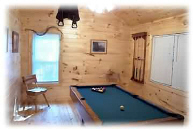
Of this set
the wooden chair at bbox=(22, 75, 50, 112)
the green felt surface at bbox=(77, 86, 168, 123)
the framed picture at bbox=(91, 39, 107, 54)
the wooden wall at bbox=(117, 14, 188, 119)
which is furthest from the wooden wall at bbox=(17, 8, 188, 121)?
the green felt surface at bbox=(77, 86, 168, 123)

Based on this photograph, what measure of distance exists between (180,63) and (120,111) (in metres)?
1.75

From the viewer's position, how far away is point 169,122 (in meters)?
2.00

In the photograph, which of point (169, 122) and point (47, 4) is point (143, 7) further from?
point (169, 122)

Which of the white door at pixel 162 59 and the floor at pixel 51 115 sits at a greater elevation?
the white door at pixel 162 59

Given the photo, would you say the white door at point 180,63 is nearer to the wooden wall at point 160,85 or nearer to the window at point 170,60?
the window at point 170,60

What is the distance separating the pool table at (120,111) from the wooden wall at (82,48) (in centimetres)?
186

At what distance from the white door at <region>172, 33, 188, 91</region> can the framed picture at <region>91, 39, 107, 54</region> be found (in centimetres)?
Result: 204

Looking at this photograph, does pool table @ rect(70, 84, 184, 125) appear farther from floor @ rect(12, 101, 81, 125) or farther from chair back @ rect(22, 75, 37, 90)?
chair back @ rect(22, 75, 37, 90)

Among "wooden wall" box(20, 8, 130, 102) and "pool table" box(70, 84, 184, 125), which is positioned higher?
"wooden wall" box(20, 8, 130, 102)

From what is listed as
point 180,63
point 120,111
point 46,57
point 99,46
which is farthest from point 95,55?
point 120,111

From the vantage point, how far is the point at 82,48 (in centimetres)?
492

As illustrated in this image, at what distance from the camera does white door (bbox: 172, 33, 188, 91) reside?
10.8 feet

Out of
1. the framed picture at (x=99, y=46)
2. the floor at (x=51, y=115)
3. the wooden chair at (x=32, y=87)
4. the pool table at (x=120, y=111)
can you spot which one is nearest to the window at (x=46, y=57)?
the wooden chair at (x=32, y=87)

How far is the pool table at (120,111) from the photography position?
202 centimetres
